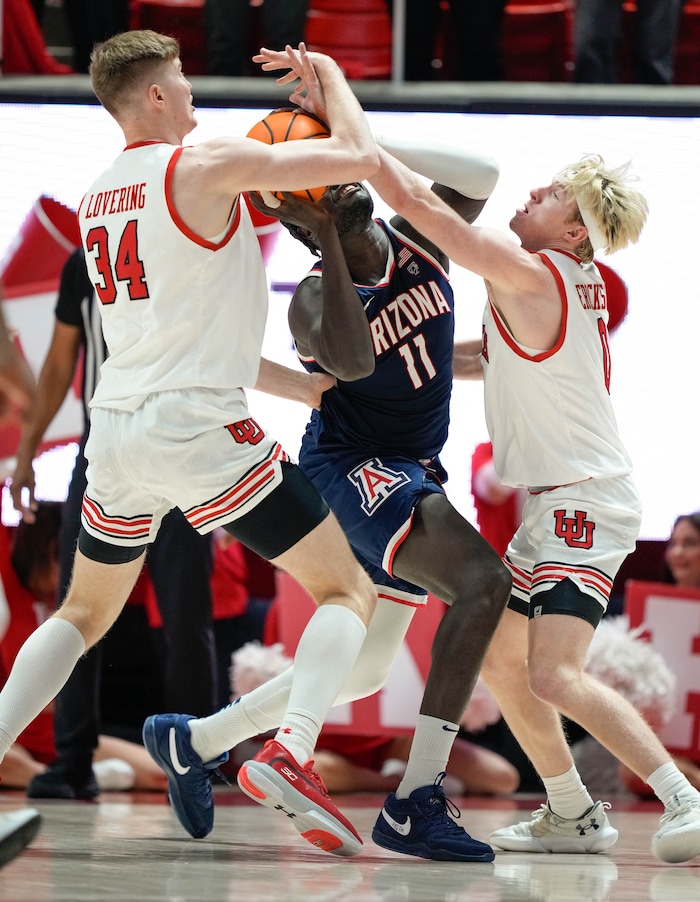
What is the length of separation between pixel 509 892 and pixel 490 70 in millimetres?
5409

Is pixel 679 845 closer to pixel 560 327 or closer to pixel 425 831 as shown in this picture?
pixel 425 831

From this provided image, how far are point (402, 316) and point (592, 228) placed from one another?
0.67m

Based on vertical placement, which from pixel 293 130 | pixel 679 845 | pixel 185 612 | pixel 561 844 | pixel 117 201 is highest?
pixel 293 130

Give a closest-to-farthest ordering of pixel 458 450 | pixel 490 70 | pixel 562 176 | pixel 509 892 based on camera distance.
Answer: pixel 509 892 < pixel 562 176 < pixel 458 450 < pixel 490 70

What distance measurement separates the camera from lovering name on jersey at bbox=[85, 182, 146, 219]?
3.57 m

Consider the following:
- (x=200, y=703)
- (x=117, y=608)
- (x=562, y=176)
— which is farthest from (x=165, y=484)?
(x=200, y=703)

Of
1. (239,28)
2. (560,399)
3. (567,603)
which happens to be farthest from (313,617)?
(239,28)

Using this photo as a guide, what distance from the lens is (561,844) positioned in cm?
413

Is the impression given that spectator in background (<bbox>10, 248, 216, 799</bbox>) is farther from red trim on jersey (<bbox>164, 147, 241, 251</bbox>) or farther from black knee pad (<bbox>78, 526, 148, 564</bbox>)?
red trim on jersey (<bbox>164, 147, 241, 251</bbox>)

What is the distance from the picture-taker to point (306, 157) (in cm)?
347

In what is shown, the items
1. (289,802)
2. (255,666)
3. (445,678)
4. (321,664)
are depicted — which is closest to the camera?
(289,802)

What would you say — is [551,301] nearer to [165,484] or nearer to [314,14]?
[165,484]

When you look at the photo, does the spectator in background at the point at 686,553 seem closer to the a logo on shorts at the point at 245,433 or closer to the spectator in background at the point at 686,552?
the spectator in background at the point at 686,552

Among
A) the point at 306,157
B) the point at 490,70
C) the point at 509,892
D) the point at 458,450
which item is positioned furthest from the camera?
the point at 490,70
